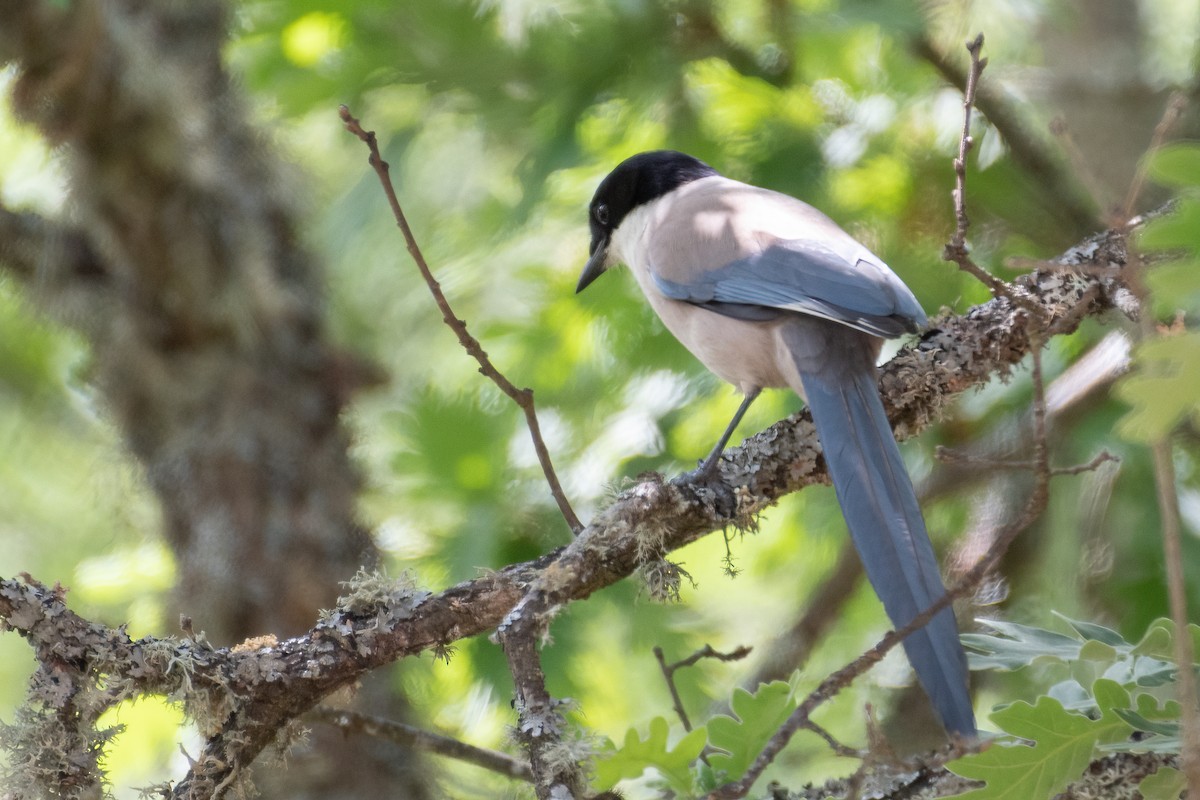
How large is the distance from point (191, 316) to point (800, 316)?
2.19m

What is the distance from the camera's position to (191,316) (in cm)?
381

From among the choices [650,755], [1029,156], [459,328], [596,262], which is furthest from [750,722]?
[1029,156]

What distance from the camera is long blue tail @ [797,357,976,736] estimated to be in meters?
1.71

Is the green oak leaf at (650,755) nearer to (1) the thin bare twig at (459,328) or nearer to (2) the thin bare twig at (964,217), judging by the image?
(1) the thin bare twig at (459,328)

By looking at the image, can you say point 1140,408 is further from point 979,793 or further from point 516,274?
point 516,274

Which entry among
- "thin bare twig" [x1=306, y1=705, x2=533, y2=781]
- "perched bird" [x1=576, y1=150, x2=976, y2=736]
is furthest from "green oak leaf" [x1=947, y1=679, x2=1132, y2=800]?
"thin bare twig" [x1=306, y1=705, x2=533, y2=781]

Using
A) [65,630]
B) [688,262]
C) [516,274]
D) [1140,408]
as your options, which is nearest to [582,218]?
[516,274]

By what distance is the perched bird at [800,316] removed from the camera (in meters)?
1.93

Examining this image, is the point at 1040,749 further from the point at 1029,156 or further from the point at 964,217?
the point at 1029,156

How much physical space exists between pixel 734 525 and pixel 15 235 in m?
2.73

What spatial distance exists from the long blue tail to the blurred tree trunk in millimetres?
1913

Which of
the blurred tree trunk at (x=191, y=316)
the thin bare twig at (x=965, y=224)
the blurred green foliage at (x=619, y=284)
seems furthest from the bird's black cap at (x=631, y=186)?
the thin bare twig at (x=965, y=224)

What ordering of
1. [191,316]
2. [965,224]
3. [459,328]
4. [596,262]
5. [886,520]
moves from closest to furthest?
[965,224]
[459,328]
[886,520]
[596,262]
[191,316]

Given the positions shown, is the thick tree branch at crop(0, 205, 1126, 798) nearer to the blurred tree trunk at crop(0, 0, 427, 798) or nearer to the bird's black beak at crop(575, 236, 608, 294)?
the bird's black beak at crop(575, 236, 608, 294)
